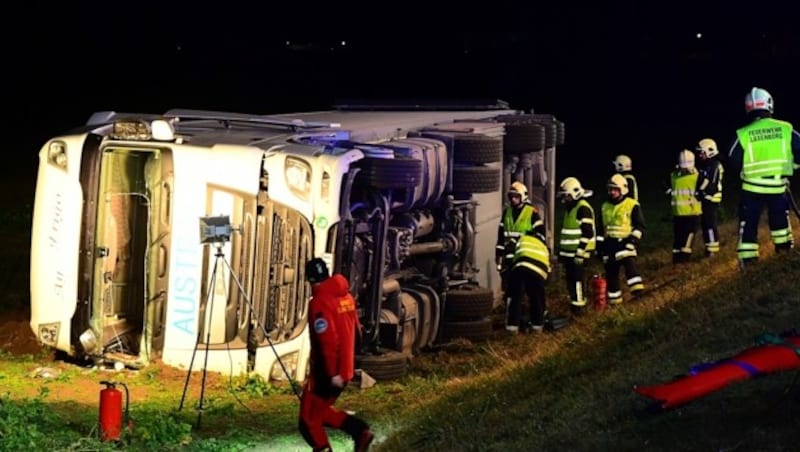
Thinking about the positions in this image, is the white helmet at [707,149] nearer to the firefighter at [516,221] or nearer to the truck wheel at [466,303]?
the firefighter at [516,221]

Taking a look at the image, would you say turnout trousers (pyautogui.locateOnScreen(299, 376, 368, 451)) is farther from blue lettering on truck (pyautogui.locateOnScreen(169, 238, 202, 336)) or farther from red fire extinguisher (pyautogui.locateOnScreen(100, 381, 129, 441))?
blue lettering on truck (pyautogui.locateOnScreen(169, 238, 202, 336))

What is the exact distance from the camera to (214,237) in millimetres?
9773

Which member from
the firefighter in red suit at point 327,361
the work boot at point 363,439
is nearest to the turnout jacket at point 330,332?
the firefighter in red suit at point 327,361

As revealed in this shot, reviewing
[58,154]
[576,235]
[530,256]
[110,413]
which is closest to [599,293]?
[576,235]

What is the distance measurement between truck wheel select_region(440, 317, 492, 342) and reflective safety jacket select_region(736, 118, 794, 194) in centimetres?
271

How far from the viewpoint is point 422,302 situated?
1252 cm

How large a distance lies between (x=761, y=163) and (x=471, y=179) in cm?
255

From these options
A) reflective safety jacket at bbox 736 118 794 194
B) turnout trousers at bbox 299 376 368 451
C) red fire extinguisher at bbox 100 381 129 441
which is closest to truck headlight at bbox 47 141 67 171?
red fire extinguisher at bbox 100 381 129 441

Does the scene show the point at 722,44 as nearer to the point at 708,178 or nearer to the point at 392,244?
the point at 708,178

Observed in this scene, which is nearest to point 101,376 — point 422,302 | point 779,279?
point 422,302

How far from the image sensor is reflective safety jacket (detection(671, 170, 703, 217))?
16.6m

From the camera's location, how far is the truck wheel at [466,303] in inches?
515

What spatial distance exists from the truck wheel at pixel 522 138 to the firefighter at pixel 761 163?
2.63 meters

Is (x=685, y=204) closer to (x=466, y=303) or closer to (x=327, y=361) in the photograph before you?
(x=466, y=303)
